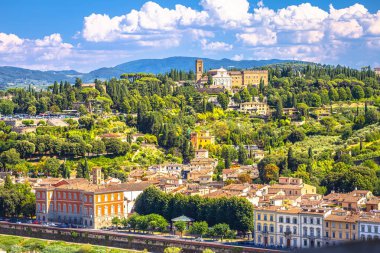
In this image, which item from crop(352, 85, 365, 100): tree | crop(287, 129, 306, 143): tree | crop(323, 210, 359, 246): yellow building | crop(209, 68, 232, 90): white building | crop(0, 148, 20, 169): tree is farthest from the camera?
crop(209, 68, 232, 90): white building

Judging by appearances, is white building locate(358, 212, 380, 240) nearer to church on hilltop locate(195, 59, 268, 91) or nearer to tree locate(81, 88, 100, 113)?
tree locate(81, 88, 100, 113)

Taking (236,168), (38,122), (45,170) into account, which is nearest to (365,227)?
(236,168)

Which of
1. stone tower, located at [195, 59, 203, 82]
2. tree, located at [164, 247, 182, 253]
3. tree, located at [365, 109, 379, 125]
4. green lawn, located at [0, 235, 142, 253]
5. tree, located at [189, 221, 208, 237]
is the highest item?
stone tower, located at [195, 59, 203, 82]

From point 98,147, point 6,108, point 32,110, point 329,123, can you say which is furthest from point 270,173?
point 6,108

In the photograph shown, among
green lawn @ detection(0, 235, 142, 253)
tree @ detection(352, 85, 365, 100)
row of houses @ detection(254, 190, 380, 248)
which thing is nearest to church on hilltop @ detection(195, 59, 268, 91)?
tree @ detection(352, 85, 365, 100)

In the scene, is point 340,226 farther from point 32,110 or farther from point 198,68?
point 198,68

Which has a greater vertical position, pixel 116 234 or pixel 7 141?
pixel 7 141

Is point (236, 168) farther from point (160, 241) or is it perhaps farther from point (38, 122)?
point (38, 122)
